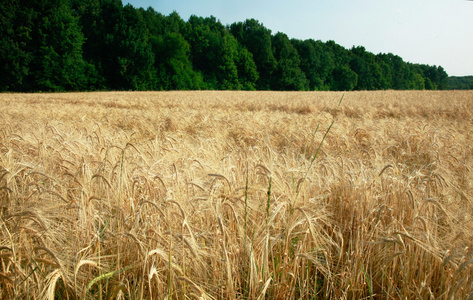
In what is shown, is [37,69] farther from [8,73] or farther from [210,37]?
[210,37]

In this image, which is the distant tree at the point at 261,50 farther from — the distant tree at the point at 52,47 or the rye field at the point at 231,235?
the rye field at the point at 231,235

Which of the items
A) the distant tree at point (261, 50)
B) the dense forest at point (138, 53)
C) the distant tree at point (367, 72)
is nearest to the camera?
the dense forest at point (138, 53)

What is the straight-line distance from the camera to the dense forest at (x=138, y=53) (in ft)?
108

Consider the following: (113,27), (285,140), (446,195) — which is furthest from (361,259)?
(113,27)

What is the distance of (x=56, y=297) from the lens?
1.60 metres

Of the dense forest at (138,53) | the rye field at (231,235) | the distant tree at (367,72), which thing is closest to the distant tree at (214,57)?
the dense forest at (138,53)

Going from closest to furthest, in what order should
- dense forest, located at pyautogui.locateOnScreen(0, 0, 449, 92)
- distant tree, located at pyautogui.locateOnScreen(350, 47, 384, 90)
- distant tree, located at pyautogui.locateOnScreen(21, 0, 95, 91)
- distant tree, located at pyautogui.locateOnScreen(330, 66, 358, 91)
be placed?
dense forest, located at pyautogui.locateOnScreen(0, 0, 449, 92) < distant tree, located at pyautogui.locateOnScreen(21, 0, 95, 91) < distant tree, located at pyautogui.locateOnScreen(330, 66, 358, 91) < distant tree, located at pyautogui.locateOnScreen(350, 47, 384, 90)

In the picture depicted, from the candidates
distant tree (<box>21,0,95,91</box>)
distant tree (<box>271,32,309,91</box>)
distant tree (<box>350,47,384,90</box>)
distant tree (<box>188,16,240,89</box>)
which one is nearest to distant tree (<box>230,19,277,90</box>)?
distant tree (<box>271,32,309,91</box>)

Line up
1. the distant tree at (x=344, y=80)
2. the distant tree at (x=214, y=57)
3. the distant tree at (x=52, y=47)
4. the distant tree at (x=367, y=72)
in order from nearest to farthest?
the distant tree at (x=52, y=47) < the distant tree at (x=214, y=57) < the distant tree at (x=344, y=80) < the distant tree at (x=367, y=72)

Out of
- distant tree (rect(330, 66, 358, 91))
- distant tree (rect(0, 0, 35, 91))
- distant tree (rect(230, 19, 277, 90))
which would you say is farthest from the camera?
distant tree (rect(330, 66, 358, 91))

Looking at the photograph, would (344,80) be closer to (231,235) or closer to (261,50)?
(261,50)

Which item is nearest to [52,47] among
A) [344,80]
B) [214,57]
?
[214,57]

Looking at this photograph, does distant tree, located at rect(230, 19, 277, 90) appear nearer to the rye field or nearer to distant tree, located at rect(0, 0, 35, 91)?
distant tree, located at rect(0, 0, 35, 91)

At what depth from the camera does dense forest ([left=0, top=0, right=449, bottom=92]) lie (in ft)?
108
